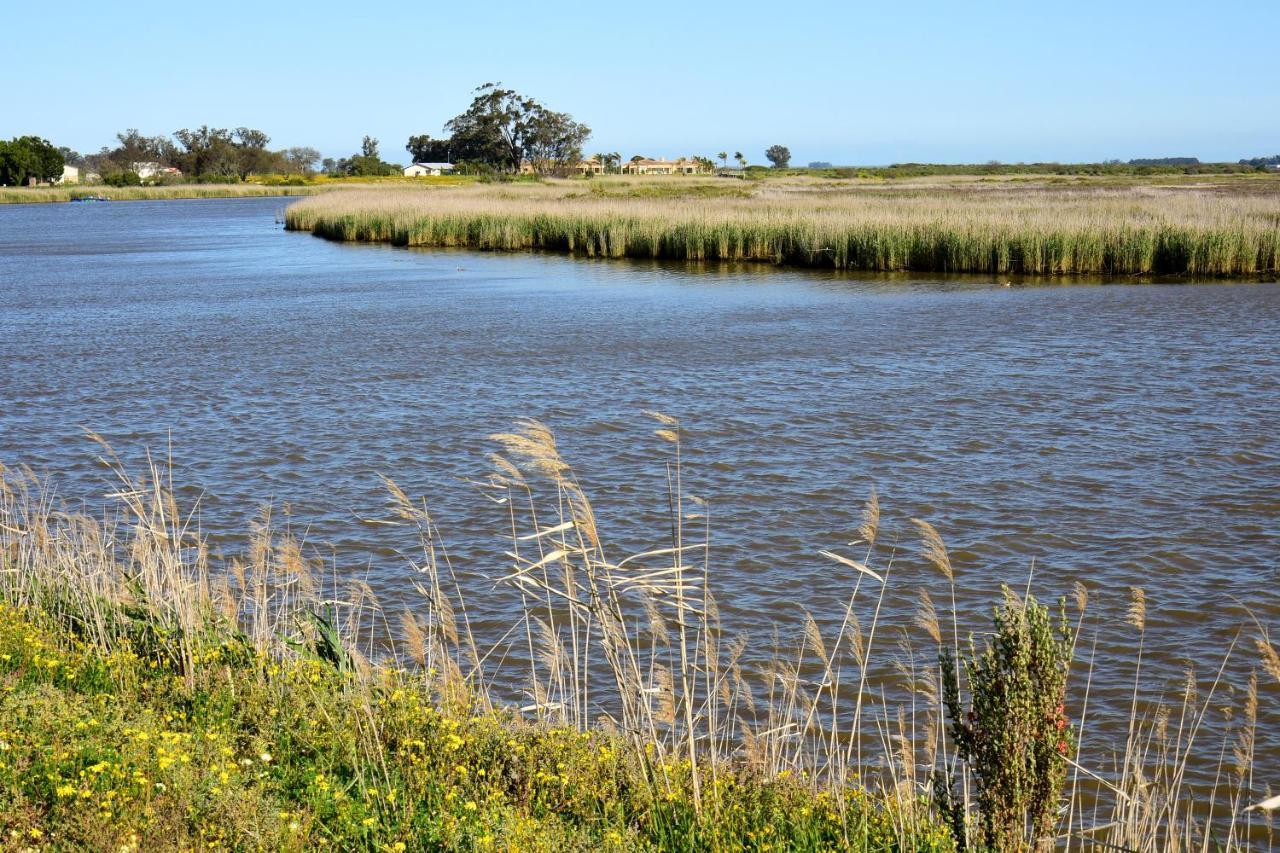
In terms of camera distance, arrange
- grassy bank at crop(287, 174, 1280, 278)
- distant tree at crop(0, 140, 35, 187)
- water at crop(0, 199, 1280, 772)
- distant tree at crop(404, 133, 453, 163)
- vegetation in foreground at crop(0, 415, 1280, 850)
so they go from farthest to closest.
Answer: distant tree at crop(404, 133, 453, 163), distant tree at crop(0, 140, 35, 187), grassy bank at crop(287, 174, 1280, 278), water at crop(0, 199, 1280, 772), vegetation in foreground at crop(0, 415, 1280, 850)

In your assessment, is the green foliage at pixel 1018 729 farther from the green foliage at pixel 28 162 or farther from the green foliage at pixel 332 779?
the green foliage at pixel 28 162

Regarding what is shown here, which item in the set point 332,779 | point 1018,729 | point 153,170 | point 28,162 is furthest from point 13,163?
point 1018,729

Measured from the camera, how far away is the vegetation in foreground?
3.76 meters

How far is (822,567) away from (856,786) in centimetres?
303

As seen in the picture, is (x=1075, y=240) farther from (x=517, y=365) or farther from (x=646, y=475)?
(x=646, y=475)

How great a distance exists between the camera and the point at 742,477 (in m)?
10.1

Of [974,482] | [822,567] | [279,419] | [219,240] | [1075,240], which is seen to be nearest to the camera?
[822,567]

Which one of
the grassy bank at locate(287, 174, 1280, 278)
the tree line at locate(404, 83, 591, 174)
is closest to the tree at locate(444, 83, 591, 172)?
the tree line at locate(404, 83, 591, 174)

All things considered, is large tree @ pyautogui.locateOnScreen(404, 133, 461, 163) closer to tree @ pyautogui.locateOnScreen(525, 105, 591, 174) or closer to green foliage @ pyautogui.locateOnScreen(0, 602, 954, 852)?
tree @ pyautogui.locateOnScreen(525, 105, 591, 174)

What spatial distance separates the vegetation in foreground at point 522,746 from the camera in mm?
3756

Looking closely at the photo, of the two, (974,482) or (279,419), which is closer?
(974,482)

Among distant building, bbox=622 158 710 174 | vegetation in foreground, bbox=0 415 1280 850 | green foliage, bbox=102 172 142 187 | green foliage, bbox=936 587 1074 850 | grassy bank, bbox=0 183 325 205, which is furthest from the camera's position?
distant building, bbox=622 158 710 174

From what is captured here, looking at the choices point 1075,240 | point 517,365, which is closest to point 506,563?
point 517,365

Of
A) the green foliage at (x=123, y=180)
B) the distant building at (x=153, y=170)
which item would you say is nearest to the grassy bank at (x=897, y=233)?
the green foliage at (x=123, y=180)
